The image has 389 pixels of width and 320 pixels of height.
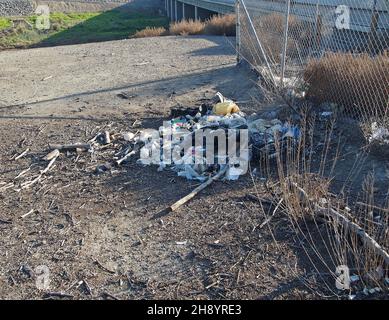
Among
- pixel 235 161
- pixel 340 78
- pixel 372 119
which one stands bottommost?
pixel 235 161

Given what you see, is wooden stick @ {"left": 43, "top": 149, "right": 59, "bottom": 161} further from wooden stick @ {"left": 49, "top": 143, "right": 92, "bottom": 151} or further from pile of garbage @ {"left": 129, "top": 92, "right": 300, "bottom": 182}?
pile of garbage @ {"left": 129, "top": 92, "right": 300, "bottom": 182}

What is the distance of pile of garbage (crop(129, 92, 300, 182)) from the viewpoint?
16.0ft

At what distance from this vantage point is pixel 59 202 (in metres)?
4.55

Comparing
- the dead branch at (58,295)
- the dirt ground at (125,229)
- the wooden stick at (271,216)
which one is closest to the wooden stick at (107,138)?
the dirt ground at (125,229)

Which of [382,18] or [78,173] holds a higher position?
[382,18]

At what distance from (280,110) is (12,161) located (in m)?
3.96

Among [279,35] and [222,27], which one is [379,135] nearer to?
[279,35]

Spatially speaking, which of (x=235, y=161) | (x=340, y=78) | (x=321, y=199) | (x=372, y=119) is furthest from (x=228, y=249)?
(x=340, y=78)

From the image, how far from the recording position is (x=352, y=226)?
3291mm

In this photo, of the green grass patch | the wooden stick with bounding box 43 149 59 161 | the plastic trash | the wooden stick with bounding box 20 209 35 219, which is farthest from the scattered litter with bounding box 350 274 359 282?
the green grass patch

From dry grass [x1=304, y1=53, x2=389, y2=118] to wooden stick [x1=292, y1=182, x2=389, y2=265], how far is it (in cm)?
214

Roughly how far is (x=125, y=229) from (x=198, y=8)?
34353 millimetres

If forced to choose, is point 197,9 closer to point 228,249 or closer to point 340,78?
point 340,78

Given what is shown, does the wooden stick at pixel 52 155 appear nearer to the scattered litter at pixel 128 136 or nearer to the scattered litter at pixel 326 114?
the scattered litter at pixel 128 136
